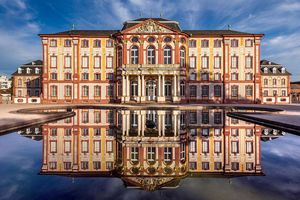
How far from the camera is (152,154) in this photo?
8867 millimetres

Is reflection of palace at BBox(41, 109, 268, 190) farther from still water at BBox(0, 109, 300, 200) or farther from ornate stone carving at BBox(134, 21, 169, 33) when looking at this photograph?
ornate stone carving at BBox(134, 21, 169, 33)

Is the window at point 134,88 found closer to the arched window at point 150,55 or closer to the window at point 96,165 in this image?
the arched window at point 150,55

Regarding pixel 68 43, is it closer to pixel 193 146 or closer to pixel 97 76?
pixel 97 76

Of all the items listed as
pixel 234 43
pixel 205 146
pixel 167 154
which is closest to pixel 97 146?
pixel 167 154

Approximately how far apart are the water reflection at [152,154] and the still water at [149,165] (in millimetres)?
26

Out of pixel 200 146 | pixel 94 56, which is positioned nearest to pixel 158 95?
pixel 94 56

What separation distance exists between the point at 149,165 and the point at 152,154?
1203mm

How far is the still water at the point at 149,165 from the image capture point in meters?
5.48

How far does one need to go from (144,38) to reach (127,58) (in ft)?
15.9

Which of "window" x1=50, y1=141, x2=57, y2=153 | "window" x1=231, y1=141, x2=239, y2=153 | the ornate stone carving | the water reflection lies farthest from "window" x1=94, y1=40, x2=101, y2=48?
"window" x1=231, y1=141, x2=239, y2=153

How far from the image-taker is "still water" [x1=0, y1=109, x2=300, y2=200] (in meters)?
5.48

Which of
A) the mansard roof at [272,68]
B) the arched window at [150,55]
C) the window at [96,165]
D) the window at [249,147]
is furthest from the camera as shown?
the mansard roof at [272,68]

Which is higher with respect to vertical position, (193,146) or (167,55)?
(167,55)

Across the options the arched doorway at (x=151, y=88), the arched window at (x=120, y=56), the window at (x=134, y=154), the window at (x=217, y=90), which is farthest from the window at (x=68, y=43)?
the window at (x=134, y=154)
